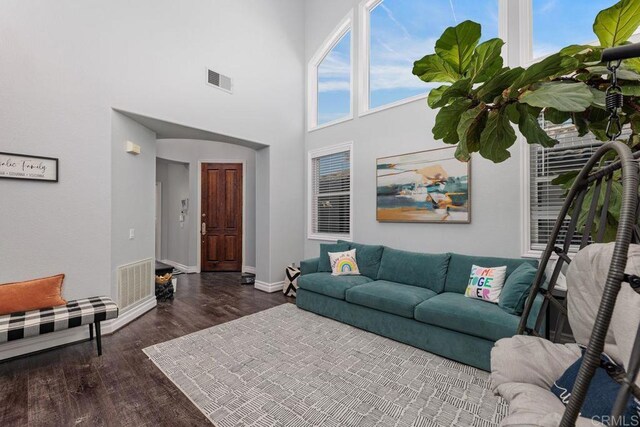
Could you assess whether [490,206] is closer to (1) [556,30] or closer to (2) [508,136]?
(1) [556,30]

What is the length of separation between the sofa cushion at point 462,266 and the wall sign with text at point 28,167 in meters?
4.17

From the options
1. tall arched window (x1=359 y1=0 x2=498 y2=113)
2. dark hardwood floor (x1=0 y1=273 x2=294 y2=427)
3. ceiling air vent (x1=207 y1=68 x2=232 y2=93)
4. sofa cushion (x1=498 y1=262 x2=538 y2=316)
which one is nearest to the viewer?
dark hardwood floor (x1=0 y1=273 x2=294 y2=427)

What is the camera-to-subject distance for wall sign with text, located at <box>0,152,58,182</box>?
2.54 meters

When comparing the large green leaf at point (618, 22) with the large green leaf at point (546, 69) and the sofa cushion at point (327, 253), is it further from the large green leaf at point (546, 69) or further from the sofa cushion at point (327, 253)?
the sofa cushion at point (327, 253)

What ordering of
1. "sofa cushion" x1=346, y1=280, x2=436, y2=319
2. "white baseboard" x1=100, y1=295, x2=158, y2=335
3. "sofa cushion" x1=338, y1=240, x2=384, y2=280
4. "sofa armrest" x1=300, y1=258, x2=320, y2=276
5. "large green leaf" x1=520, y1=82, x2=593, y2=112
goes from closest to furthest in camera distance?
"large green leaf" x1=520, y1=82, x2=593, y2=112, "sofa cushion" x1=346, y1=280, x2=436, y2=319, "white baseboard" x1=100, y1=295, x2=158, y2=335, "sofa cushion" x1=338, y1=240, x2=384, y2=280, "sofa armrest" x1=300, y1=258, x2=320, y2=276

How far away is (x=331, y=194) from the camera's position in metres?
5.03

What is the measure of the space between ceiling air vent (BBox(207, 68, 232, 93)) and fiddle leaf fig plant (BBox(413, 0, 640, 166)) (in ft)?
12.3

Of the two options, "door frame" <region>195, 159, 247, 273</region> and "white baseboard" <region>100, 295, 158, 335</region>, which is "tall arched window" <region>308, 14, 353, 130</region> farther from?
"white baseboard" <region>100, 295, 158, 335</region>

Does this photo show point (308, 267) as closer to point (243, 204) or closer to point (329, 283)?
point (329, 283)

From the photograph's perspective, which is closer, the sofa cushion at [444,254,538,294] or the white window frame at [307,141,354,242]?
the sofa cushion at [444,254,538,294]

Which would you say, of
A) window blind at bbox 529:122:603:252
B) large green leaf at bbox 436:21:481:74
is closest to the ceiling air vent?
large green leaf at bbox 436:21:481:74

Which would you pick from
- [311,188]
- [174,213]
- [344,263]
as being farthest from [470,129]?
[174,213]

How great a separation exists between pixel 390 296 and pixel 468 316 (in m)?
0.78

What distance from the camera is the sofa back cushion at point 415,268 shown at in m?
3.29
